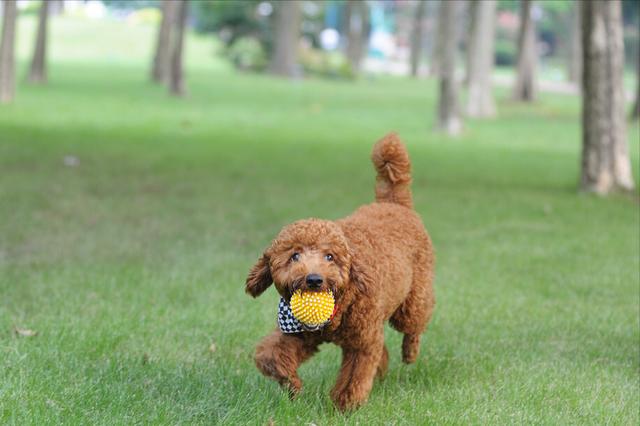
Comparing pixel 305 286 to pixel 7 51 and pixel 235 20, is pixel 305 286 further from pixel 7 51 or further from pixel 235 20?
pixel 235 20

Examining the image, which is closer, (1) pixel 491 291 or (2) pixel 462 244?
(1) pixel 491 291

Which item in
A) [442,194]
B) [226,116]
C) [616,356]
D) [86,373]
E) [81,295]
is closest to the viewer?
[86,373]

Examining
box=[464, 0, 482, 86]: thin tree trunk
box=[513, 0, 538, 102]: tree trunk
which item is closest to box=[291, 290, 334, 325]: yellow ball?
box=[464, 0, 482, 86]: thin tree trunk

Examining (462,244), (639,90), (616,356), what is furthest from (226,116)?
(616,356)

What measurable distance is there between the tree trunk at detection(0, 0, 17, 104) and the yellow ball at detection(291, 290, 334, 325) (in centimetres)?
1693

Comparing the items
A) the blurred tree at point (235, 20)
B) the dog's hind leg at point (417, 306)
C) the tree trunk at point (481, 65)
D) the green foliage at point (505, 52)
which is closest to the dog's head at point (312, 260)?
the dog's hind leg at point (417, 306)

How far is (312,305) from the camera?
4246mm

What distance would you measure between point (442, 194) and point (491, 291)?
15.8ft

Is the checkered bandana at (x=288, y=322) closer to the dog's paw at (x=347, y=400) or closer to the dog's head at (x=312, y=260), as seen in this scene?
the dog's head at (x=312, y=260)

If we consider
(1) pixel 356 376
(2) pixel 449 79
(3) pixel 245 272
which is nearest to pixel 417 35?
(2) pixel 449 79

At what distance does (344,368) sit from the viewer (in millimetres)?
4746

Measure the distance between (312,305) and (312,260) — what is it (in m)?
0.18

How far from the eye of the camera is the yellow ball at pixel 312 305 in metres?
4.25

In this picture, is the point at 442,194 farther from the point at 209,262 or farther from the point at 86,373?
the point at 86,373
